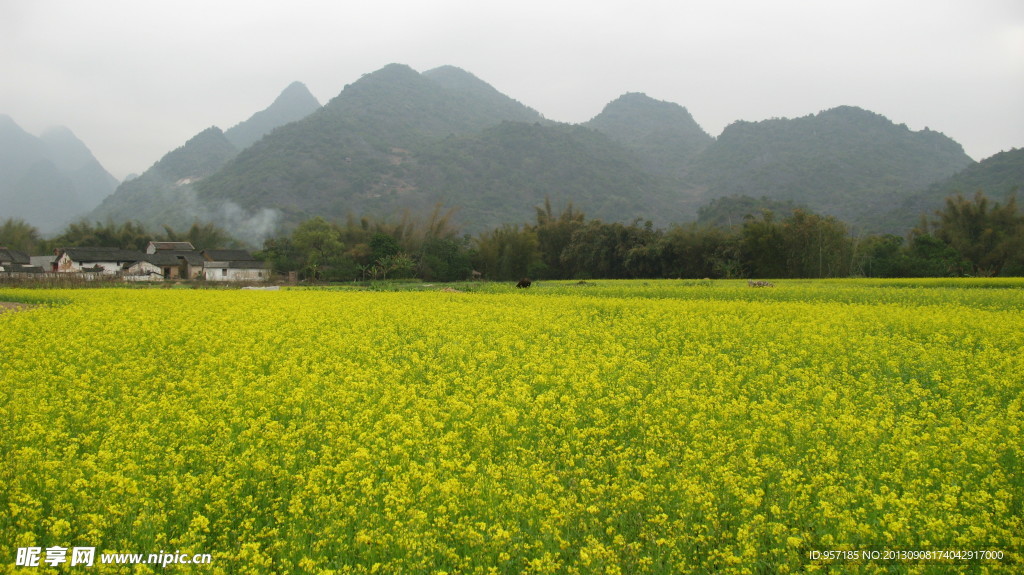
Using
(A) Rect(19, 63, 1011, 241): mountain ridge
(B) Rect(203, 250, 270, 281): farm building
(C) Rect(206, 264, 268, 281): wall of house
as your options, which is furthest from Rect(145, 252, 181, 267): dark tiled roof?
(A) Rect(19, 63, 1011, 241): mountain ridge

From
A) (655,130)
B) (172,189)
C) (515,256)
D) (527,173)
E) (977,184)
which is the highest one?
(655,130)

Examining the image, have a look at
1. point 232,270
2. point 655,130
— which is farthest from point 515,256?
point 655,130

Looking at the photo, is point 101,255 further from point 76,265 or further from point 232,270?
point 232,270

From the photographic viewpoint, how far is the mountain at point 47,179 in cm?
15750

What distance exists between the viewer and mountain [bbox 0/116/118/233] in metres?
158

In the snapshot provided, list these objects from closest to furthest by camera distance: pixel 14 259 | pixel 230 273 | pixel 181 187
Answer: pixel 230 273
pixel 14 259
pixel 181 187

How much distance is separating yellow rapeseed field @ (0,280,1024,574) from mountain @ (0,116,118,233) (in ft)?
565

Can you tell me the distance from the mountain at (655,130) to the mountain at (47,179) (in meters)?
140

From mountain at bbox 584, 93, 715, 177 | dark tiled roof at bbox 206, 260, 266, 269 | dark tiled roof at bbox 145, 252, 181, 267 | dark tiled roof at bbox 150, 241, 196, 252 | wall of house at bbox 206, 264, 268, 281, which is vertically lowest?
wall of house at bbox 206, 264, 268, 281

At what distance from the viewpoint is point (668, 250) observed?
4362 cm

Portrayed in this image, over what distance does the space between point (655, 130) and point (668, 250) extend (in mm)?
122328

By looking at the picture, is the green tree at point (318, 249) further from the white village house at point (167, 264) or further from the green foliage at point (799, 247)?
the green foliage at point (799, 247)

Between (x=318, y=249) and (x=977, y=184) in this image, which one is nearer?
(x=318, y=249)

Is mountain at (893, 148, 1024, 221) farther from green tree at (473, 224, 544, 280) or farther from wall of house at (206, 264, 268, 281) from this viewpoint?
wall of house at (206, 264, 268, 281)
